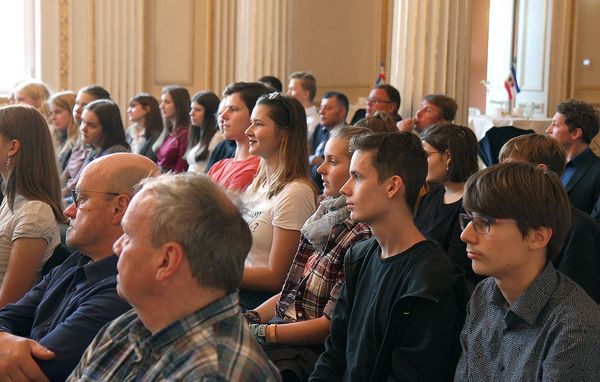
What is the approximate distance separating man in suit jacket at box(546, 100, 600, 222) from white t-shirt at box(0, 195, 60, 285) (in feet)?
8.36

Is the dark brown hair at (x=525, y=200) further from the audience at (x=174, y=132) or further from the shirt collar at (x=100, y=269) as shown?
the audience at (x=174, y=132)

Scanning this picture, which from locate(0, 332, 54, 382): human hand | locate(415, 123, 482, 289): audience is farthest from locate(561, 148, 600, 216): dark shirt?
locate(0, 332, 54, 382): human hand

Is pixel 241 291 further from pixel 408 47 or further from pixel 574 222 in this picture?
pixel 408 47

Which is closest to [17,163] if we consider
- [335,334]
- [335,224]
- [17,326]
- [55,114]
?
[17,326]

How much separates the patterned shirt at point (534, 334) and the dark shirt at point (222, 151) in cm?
308

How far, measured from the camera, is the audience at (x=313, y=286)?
278 centimetres

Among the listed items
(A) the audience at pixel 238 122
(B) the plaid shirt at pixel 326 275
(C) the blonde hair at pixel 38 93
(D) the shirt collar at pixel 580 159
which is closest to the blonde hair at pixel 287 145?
(A) the audience at pixel 238 122

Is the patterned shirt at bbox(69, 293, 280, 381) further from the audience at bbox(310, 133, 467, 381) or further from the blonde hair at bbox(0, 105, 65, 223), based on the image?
the blonde hair at bbox(0, 105, 65, 223)

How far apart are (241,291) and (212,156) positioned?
211 centimetres

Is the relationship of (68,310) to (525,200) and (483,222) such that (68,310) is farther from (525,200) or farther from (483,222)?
(525,200)

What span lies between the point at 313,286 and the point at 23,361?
970 mm

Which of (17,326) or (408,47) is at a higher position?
(408,47)

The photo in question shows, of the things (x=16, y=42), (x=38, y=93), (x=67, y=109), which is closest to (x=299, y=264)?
(x=67, y=109)

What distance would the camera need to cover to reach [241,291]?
339 cm
